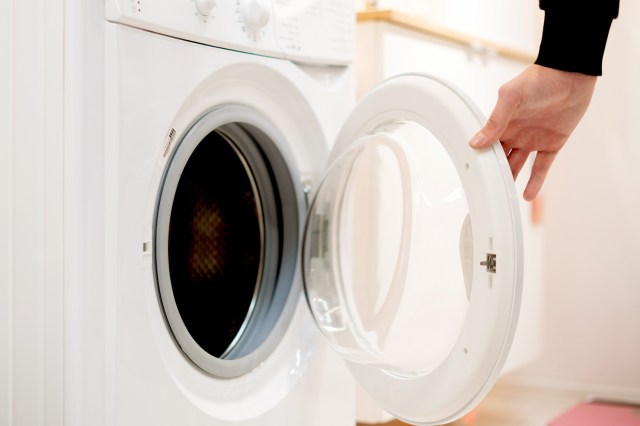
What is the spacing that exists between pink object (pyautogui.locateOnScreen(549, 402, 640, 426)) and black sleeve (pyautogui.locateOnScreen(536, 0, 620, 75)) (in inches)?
51.5

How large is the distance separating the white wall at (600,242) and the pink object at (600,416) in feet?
0.84

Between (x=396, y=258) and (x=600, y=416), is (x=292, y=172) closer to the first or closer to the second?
(x=396, y=258)

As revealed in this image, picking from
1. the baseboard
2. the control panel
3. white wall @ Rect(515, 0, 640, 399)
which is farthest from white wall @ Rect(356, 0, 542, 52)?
the baseboard

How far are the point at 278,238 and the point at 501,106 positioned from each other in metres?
0.47

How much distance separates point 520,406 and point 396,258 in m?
1.37

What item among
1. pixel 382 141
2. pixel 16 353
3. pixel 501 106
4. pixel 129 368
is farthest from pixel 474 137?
pixel 16 353

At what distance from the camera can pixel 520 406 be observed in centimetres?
222

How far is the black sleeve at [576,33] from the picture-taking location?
0.87 meters

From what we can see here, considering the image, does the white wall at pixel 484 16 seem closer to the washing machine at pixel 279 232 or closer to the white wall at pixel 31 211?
the washing machine at pixel 279 232

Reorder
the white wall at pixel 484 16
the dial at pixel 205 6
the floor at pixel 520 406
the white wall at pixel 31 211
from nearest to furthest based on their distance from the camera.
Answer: the white wall at pixel 31 211 → the dial at pixel 205 6 → the floor at pixel 520 406 → the white wall at pixel 484 16

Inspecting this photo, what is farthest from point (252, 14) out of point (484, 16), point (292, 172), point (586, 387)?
point (586, 387)

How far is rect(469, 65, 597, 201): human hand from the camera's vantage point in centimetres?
85

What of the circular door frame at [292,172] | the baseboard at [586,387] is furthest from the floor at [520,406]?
the circular door frame at [292,172]

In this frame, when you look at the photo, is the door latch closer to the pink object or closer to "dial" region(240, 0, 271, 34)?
"dial" region(240, 0, 271, 34)
